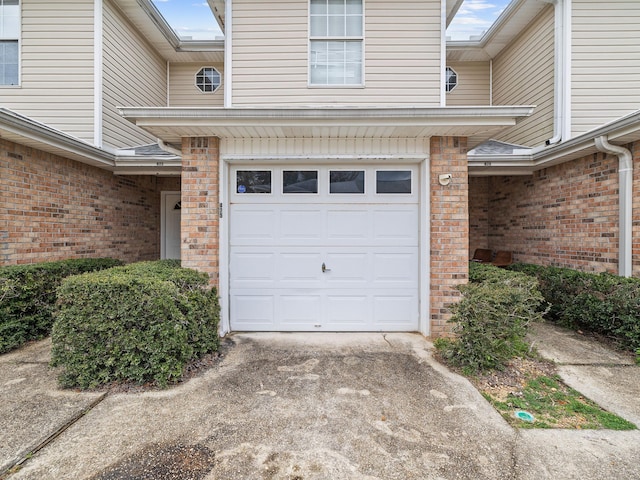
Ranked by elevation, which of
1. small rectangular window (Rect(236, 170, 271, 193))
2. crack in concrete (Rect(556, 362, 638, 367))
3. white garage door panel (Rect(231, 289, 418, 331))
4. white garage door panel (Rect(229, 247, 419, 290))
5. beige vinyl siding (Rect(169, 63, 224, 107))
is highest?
beige vinyl siding (Rect(169, 63, 224, 107))

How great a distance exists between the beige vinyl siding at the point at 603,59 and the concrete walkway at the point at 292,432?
5046 mm

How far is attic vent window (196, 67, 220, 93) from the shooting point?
339 inches

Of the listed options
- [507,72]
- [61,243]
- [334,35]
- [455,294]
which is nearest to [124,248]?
[61,243]

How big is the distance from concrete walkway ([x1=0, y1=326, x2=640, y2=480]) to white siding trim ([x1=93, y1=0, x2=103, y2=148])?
466 cm

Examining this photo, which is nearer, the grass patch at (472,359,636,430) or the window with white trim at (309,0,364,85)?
the grass patch at (472,359,636,430)

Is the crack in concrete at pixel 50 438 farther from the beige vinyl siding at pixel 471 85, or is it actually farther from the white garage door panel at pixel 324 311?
the beige vinyl siding at pixel 471 85

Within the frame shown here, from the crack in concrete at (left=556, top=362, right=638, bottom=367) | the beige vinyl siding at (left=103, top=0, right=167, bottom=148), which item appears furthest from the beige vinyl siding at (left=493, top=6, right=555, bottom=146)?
the beige vinyl siding at (left=103, top=0, right=167, bottom=148)

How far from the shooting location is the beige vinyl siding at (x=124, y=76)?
644 centimetres

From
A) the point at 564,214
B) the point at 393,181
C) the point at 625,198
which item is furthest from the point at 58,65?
the point at 625,198

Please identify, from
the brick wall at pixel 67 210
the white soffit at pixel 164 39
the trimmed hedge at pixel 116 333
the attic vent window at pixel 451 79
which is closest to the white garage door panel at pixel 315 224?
the trimmed hedge at pixel 116 333

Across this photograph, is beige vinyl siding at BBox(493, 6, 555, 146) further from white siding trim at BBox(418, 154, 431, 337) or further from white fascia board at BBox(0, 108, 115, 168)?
white fascia board at BBox(0, 108, 115, 168)

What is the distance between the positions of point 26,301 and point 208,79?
271 inches

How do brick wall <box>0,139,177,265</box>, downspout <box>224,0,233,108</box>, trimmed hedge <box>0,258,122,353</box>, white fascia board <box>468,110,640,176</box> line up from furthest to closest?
downspout <box>224,0,233,108</box>
brick wall <box>0,139,177,265</box>
white fascia board <box>468,110,640,176</box>
trimmed hedge <box>0,258,122,353</box>

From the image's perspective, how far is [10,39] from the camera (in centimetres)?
621
